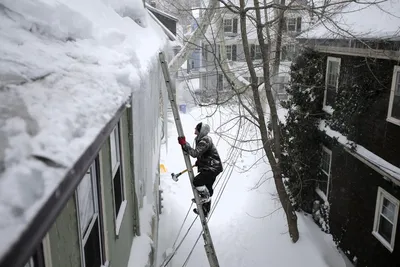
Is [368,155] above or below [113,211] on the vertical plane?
below

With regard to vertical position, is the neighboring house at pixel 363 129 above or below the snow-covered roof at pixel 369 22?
below

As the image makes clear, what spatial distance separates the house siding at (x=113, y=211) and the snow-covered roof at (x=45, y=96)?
2.95ft

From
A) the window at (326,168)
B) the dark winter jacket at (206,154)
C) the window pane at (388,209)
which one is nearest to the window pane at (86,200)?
the dark winter jacket at (206,154)

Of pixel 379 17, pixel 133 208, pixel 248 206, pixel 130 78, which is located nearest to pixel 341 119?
pixel 379 17

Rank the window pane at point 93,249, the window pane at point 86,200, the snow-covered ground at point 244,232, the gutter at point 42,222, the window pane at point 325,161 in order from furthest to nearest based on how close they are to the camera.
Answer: the window pane at point 325,161, the snow-covered ground at point 244,232, the window pane at point 93,249, the window pane at point 86,200, the gutter at point 42,222

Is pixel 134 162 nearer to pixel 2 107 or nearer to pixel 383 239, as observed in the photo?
pixel 2 107

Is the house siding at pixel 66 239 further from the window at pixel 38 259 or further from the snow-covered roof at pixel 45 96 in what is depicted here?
the snow-covered roof at pixel 45 96

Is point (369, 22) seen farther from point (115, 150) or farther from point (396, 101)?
point (115, 150)

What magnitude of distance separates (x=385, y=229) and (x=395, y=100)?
2.85m

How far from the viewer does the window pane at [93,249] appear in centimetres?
247

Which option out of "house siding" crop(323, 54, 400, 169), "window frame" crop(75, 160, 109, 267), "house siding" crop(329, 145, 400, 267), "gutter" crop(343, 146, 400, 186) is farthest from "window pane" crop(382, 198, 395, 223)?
"window frame" crop(75, 160, 109, 267)

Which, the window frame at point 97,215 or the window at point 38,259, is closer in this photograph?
the window at point 38,259

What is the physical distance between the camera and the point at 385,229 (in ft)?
23.2

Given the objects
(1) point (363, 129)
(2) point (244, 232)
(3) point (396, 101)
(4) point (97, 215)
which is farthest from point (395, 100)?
(4) point (97, 215)
